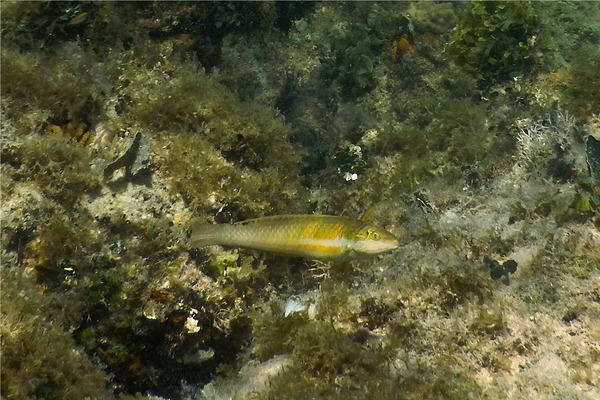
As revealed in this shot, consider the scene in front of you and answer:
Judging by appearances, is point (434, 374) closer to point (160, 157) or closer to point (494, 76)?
point (160, 157)

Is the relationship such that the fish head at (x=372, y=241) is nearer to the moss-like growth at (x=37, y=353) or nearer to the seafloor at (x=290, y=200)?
the seafloor at (x=290, y=200)

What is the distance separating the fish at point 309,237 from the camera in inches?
129

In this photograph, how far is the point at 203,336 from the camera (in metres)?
4.06

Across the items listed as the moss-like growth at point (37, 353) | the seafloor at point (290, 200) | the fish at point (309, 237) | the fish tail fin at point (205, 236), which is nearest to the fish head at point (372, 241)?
the fish at point (309, 237)

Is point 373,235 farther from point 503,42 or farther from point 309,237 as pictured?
point 503,42

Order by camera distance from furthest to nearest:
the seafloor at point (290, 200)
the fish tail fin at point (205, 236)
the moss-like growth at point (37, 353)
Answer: the fish tail fin at point (205, 236) → the seafloor at point (290, 200) → the moss-like growth at point (37, 353)

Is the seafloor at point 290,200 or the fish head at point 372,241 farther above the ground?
the fish head at point 372,241

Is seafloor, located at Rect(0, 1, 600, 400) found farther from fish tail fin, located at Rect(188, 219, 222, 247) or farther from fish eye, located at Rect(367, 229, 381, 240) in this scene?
fish eye, located at Rect(367, 229, 381, 240)

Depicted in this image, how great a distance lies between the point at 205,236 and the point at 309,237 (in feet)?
3.01

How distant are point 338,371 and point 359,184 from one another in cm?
277

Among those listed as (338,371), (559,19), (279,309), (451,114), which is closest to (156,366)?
(279,309)

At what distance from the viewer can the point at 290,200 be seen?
4.85 meters

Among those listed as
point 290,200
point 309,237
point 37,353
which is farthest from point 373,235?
point 37,353

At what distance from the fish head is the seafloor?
63 centimetres
